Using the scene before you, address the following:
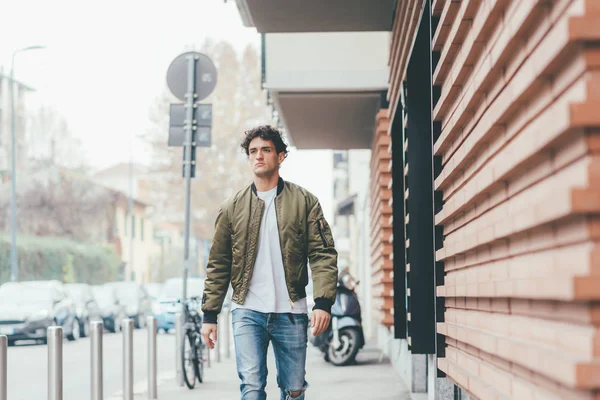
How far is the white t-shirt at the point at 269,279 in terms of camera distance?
529cm

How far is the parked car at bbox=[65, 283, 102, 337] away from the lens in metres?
28.0

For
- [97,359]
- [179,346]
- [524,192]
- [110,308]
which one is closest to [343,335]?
[179,346]

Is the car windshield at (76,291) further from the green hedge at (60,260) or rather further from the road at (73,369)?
the green hedge at (60,260)

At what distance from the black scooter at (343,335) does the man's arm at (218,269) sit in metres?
8.74

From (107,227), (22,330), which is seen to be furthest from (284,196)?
(107,227)

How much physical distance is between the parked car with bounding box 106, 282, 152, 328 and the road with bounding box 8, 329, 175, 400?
9621mm

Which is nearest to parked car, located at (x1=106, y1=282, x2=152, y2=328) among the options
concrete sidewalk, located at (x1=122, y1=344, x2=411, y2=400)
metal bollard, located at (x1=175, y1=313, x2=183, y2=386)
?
concrete sidewalk, located at (x1=122, y1=344, x2=411, y2=400)

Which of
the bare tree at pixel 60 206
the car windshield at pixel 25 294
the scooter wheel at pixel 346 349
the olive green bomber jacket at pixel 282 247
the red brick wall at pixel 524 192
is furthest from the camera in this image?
the bare tree at pixel 60 206

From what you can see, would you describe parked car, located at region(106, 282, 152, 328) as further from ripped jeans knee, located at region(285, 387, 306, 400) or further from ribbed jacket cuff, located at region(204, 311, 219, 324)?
ripped jeans knee, located at region(285, 387, 306, 400)

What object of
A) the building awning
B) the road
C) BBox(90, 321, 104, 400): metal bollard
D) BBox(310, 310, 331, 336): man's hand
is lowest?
the road

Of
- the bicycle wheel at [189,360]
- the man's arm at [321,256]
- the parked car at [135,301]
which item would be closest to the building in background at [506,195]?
the man's arm at [321,256]

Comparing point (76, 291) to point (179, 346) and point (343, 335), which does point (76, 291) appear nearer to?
point (343, 335)

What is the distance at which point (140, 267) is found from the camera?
8088cm

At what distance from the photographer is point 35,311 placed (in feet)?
77.5
